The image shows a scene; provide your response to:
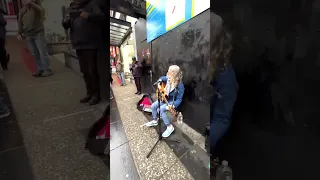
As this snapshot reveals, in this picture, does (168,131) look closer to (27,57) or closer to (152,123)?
(152,123)

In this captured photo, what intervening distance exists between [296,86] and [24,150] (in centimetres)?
66

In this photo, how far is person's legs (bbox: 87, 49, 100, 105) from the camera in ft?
0.91

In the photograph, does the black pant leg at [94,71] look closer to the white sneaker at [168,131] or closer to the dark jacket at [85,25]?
the dark jacket at [85,25]

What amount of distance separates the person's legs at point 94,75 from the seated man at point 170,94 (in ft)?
1.61

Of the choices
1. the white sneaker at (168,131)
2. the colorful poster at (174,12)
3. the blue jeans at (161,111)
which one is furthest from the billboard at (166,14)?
the white sneaker at (168,131)

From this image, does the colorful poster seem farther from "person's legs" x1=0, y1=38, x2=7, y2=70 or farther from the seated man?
"person's legs" x1=0, y1=38, x2=7, y2=70

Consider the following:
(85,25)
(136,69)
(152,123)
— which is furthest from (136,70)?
(85,25)

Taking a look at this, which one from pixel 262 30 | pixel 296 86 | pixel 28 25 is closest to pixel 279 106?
pixel 296 86

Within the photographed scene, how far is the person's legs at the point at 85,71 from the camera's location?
0.88 ft

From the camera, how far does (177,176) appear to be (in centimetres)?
73

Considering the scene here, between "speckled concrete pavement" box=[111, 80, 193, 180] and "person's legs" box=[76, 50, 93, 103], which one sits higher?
"person's legs" box=[76, 50, 93, 103]

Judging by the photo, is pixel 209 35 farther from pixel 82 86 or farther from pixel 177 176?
pixel 177 176

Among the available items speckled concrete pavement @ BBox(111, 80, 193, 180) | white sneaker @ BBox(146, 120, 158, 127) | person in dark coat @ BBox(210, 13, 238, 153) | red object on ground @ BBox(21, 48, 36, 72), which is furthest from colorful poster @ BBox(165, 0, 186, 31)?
red object on ground @ BBox(21, 48, 36, 72)

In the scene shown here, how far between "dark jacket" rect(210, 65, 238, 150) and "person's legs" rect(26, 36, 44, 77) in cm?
56
